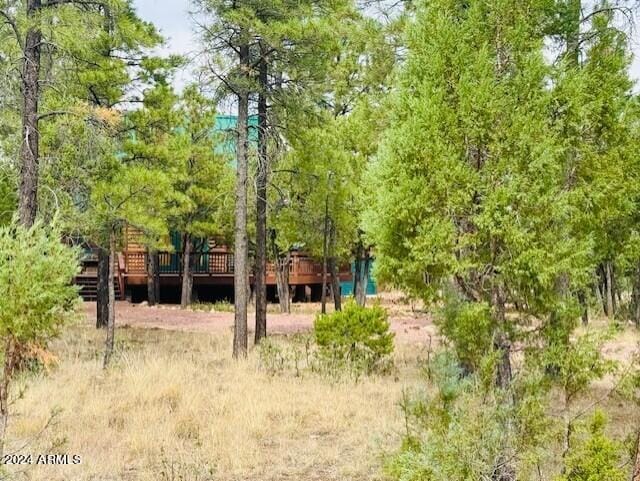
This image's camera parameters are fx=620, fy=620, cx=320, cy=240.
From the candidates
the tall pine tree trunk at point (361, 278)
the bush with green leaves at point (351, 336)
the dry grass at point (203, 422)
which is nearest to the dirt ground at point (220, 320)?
the tall pine tree trunk at point (361, 278)

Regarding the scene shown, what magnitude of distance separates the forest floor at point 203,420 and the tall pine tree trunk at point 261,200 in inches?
75.6

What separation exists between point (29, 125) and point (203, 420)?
486 centimetres

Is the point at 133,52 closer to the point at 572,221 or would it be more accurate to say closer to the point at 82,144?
the point at 82,144

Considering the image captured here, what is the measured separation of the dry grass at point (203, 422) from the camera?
5.20 meters

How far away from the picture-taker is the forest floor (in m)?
5.17

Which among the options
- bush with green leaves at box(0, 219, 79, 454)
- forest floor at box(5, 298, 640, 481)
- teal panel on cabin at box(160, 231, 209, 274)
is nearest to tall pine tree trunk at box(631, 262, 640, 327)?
forest floor at box(5, 298, 640, 481)

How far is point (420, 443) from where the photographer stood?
13.1 feet

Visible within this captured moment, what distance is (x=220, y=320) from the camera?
18172 millimetres

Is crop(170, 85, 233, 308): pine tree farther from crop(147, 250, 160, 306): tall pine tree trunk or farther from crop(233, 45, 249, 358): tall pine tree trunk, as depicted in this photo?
crop(233, 45, 249, 358): tall pine tree trunk

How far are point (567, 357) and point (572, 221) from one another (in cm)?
116

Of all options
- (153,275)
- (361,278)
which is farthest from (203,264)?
(361,278)

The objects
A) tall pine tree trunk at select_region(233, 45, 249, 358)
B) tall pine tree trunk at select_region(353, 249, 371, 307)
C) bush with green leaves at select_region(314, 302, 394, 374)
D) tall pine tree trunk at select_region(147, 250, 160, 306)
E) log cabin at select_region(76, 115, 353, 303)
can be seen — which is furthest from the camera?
log cabin at select_region(76, 115, 353, 303)

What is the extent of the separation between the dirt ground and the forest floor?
4.89 m

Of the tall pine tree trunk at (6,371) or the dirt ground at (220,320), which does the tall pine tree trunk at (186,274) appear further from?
the tall pine tree trunk at (6,371)
